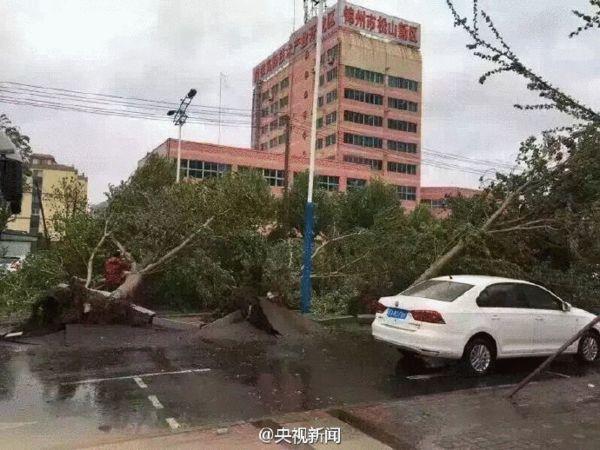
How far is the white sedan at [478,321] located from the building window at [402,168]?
7500 centimetres

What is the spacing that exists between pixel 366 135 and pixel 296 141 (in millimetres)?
12166

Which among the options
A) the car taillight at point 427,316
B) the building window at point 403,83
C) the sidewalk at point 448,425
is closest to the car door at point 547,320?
the sidewalk at point 448,425

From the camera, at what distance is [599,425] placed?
587cm

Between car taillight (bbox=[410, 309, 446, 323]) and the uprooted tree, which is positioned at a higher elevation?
the uprooted tree

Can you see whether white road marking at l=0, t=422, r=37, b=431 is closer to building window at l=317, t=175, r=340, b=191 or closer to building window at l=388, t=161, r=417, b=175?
building window at l=317, t=175, r=340, b=191

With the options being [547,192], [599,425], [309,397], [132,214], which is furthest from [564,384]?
[132,214]

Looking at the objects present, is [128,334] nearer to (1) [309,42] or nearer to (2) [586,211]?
(2) [586,211]

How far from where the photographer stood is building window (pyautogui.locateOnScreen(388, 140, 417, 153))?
277 feet

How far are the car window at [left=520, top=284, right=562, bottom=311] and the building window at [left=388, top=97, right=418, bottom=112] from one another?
78014mm

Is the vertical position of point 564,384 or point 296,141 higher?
point 296,141

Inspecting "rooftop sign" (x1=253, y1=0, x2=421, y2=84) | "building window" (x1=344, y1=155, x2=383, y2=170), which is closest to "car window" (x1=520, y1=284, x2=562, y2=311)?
"rooftop sign" (x1=253, y1=0, x2=421, y2=84)

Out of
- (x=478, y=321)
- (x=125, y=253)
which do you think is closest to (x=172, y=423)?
(x=478, y=321)

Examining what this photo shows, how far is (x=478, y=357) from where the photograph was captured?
329 inches

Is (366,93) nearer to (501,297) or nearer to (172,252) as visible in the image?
(172,252)
